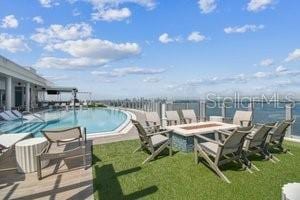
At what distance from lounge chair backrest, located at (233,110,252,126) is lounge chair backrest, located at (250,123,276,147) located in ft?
7.21

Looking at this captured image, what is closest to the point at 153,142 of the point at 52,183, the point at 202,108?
the point at 52,183

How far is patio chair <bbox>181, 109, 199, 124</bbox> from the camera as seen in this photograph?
28.7 feet

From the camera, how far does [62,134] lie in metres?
5.27

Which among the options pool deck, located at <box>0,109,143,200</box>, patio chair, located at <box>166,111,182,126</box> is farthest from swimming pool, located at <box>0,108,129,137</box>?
pool deck, located at <box>0,109,143,200</box>

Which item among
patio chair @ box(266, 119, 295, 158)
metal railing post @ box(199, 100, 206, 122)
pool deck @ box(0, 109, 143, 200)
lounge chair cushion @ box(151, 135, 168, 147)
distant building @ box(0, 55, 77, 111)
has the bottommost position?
pool deck @ box(0, 109, 143, 200)

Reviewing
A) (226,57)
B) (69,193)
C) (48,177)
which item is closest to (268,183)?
(69,193)

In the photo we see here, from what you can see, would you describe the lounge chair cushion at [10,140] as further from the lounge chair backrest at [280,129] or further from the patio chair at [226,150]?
the lounge chair backrest at [280,129]

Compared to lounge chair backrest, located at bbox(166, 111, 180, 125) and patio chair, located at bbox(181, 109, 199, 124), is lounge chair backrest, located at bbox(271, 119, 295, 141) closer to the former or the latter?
patio chair, located at bbox(181, 109, 199, 124)

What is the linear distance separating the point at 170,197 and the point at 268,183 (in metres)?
1.64

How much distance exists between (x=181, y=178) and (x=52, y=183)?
2137 mm

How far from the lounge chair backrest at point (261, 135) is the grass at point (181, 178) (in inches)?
16.1

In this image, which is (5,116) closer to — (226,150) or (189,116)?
(189,116)

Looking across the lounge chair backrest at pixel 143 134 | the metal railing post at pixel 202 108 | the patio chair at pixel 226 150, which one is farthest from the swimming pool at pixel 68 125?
the patio chair at pixel 226 150

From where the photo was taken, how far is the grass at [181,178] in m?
3.80
